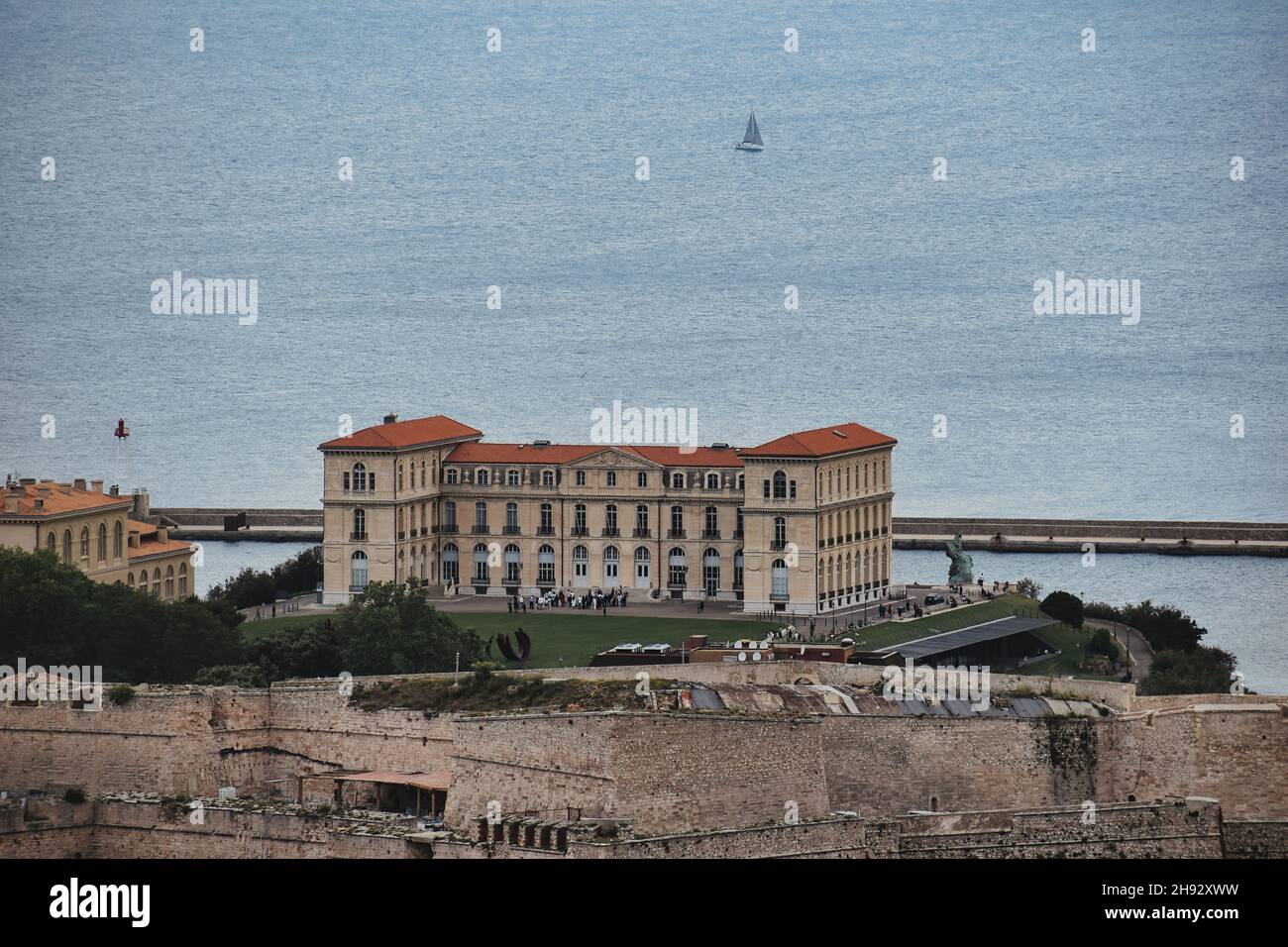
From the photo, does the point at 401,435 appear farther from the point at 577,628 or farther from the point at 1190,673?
the point at 1190,673

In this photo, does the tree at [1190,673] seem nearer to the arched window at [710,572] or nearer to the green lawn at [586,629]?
the green lawn at [586,629]

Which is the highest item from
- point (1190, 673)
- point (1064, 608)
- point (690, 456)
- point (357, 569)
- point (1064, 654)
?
point (690, 456)

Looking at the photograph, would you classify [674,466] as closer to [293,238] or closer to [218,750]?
[218,750]

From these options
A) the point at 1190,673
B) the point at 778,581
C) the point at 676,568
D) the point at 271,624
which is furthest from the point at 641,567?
the point at 1190,673

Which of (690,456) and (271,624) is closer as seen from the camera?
(271,624)

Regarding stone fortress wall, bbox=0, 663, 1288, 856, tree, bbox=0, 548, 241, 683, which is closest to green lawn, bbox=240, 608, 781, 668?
tree, bbox=0, 548, 241, 683

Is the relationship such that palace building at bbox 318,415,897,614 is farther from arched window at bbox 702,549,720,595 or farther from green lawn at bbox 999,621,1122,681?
green lawn at bbox 999,621,1122,681

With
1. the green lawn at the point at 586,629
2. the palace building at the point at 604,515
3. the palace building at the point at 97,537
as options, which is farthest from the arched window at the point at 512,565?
the palace building at the point at 97,537

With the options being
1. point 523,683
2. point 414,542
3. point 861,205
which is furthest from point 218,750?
point 861,205
